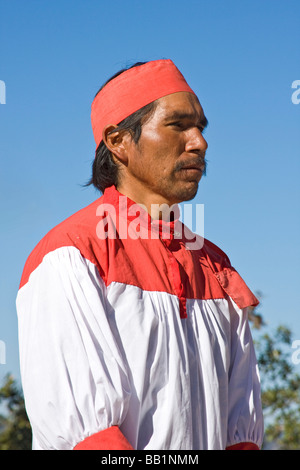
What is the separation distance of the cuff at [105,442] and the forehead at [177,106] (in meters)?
1.36

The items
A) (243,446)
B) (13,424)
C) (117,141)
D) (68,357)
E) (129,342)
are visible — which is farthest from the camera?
(13,424)

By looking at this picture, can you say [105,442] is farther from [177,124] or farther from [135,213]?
[177,124]

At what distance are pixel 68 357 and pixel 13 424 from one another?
7.02 m

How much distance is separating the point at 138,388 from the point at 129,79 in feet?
4.69

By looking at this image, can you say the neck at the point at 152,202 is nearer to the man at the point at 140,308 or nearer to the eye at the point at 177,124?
the man at the point at 140,308

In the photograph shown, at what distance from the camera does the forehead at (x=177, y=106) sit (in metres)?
2.90

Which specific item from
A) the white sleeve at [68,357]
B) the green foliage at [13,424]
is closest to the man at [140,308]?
the white sleeve at [68,357]

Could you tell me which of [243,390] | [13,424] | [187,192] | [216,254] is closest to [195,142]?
[187,192]

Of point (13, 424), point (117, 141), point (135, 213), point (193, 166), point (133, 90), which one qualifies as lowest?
point (13, 424)

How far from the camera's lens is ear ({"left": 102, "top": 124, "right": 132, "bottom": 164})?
9.80 feet

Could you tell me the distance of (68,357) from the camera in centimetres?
231

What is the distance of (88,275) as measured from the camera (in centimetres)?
245
